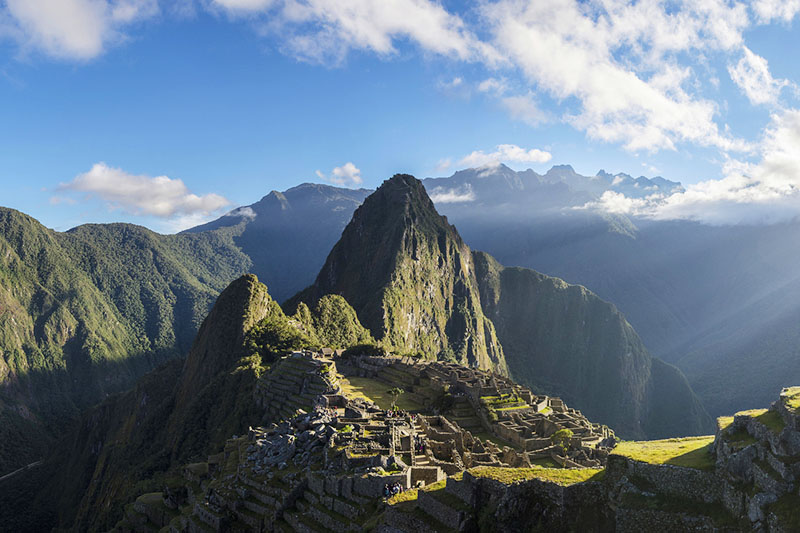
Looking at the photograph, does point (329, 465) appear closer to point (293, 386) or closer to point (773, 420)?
point (773, 420)

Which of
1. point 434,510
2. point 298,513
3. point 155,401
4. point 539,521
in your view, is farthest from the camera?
point 155,401

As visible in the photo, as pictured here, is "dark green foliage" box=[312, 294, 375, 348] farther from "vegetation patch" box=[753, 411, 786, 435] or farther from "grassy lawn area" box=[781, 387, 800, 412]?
"vegetation patch" box=[753, 411, 786, 435]

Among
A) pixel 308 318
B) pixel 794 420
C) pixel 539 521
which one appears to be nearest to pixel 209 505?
pixel 539 521

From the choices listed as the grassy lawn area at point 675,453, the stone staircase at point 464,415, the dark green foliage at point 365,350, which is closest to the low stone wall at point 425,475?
the grassy lawn area at point 675,453

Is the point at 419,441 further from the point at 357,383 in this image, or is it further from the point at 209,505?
the point at 357,383

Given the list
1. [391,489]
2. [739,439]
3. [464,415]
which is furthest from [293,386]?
[739,439]

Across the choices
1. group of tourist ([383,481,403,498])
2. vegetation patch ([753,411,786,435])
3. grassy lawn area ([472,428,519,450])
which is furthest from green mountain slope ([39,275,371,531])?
vegetation patch ([753,411,786,435])
